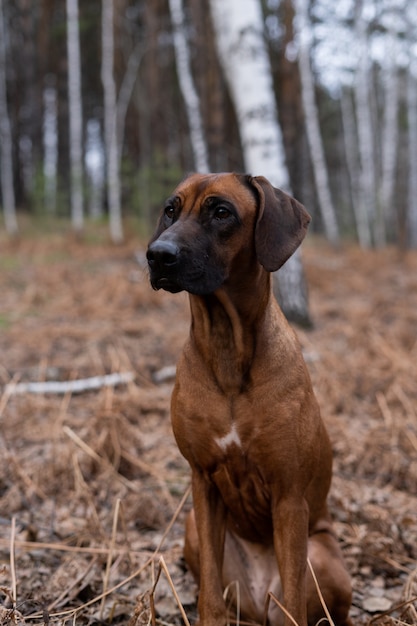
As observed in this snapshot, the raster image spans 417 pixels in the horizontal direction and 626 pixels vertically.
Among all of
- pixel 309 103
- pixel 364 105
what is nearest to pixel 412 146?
pixel 364 105

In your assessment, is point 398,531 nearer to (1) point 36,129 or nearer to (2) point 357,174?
(1) point 36,129

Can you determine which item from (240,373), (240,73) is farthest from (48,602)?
(240,73)

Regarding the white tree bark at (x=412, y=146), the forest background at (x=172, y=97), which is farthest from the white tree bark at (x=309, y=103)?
the white tree bark at (x=412, y=146)

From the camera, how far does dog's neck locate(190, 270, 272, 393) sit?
2.41 metres

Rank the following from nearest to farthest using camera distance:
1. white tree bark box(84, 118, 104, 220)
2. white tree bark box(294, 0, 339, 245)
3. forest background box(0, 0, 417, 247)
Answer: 1. white tree bark box(294, 0, 339, 245)
2. forest background box(0, 0, 417, 247)
3. white tree bark box(84, 118, 104, 220)

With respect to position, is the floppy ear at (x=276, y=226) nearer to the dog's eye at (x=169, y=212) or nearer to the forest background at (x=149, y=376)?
the dog's eye at (x=169, y=212)

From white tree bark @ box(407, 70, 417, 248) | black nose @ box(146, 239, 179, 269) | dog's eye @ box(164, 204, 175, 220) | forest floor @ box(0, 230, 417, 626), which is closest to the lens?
black nose @ box(146, 239, 179, 269)

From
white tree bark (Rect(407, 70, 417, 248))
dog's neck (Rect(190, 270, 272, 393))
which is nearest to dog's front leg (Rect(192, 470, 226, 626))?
dog's neck (Rect(190, 270, 272, 393))

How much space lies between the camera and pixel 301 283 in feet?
23.4

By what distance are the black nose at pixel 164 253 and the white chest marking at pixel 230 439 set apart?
67cm

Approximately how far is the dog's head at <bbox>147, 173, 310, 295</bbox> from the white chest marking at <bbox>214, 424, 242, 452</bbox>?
0.54 m

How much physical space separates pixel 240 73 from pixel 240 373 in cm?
530

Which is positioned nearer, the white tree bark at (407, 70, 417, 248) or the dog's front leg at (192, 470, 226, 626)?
the dog's front leg at (192, 470, 226, 626)

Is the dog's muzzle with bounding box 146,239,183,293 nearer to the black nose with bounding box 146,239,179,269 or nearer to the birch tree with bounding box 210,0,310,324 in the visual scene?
the black nose with bounding box 146,239,179,269
